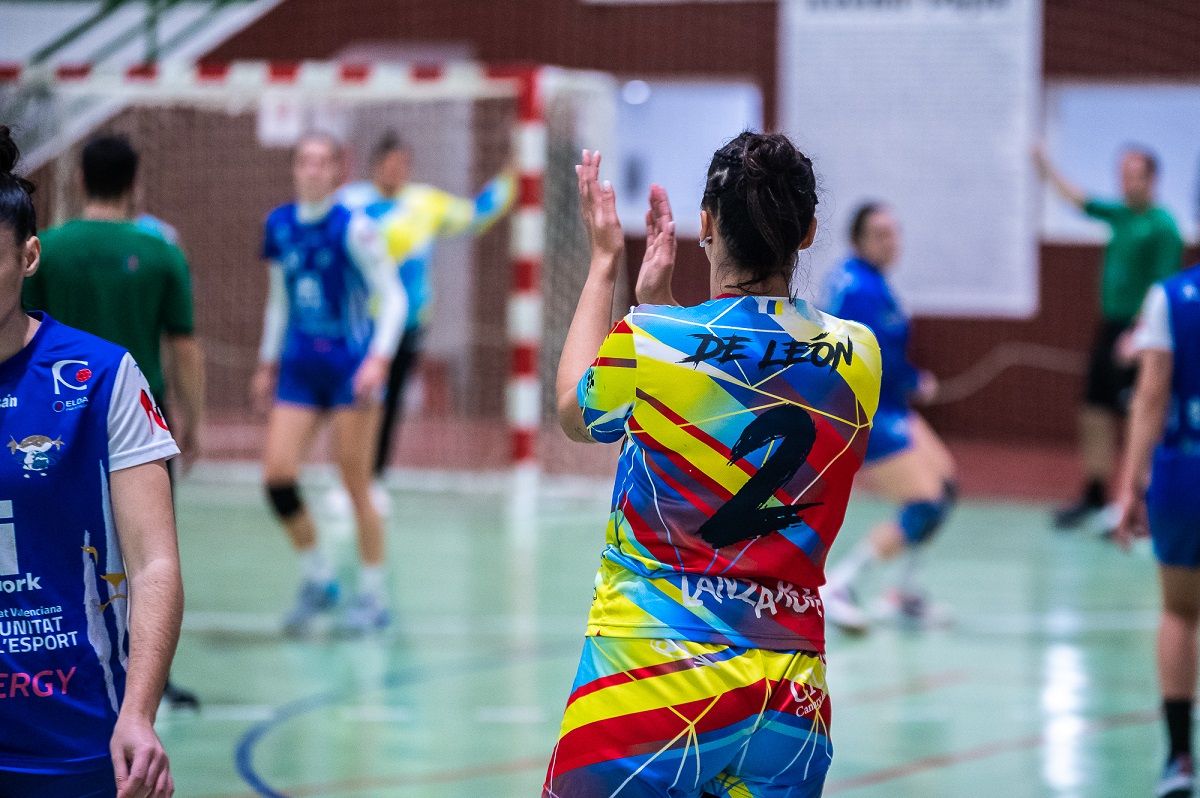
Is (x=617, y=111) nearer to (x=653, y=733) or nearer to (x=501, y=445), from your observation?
(x=501, y=445)

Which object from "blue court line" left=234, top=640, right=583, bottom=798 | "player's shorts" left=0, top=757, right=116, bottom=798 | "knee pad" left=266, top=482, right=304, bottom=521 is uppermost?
"player's shorts" left=0, top=757, right=116, bottom=798

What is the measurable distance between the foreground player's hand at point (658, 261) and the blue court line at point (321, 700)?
2758mm

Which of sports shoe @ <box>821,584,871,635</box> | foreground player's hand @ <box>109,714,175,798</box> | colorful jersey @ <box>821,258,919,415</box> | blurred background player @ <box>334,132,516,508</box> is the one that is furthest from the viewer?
blurred background player @ <box>334,132,516,508</box>

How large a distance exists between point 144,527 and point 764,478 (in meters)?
0.94

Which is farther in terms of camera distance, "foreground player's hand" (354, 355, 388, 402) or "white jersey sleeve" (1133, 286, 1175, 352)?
"foreground player's hand" (354, 355, 388, 402)

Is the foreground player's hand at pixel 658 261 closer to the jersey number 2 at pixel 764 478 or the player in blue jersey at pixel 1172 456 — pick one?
the jersey number 2 at pixel 764 478

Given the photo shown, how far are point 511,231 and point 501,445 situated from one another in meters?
2.27

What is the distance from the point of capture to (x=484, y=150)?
47.8 ft

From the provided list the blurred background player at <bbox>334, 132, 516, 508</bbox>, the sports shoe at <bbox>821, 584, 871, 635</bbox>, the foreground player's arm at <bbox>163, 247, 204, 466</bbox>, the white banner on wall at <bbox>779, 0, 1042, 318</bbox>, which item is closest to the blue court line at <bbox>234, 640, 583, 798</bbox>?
the foreground player's arm at <bbox>163, 247, 204, 466</bbox>

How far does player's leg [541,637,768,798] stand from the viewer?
2553mm

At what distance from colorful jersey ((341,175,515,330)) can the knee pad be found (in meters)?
2.74

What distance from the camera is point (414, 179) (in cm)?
1445

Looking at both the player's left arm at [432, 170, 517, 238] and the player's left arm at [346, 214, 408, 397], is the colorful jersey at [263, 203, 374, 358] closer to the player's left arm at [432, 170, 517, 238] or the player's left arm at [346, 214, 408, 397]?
the player's left arm at [346, 214, 408, 397]

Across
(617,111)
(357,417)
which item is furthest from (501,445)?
(357,417)
